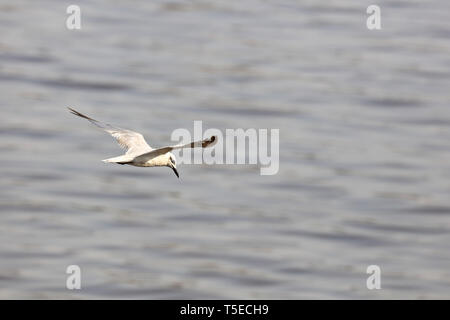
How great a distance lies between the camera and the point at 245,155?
1270 inches

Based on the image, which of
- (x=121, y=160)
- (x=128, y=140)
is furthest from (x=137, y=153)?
(x=128, y=140)

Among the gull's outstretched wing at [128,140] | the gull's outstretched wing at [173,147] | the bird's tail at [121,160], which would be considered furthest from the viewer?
the gull's outstretched wing at [128,140]

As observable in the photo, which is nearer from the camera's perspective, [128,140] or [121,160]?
[121,160]

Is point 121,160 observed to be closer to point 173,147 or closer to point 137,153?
point 137,153

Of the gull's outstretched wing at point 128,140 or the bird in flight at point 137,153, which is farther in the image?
the gull's outstretched wing at point 128,140

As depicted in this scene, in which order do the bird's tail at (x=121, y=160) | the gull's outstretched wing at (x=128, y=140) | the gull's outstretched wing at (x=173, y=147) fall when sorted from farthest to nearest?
the gull's outstretched wing at (x=128, y=140)
the bird's tail at (x=121, y=160)
the gull's outstretched wing at (x=173, y=147)

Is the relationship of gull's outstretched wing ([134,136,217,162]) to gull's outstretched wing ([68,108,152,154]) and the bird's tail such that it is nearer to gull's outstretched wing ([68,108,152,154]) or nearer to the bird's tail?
the bird's tail

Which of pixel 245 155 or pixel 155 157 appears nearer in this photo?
pixel 155 157

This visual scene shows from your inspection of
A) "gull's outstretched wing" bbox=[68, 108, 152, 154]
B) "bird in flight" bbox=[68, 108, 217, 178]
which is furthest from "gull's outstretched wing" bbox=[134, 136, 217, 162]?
"gull's outstretched wing" bbox=[68, 108, 152, 154]

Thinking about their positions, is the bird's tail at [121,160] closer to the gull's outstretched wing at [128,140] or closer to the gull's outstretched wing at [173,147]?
the gull's outstretched wing at [173,147]

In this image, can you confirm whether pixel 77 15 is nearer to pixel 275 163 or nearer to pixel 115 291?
pixel 275 163

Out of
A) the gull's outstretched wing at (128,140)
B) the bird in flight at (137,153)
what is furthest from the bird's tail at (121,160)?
the gull's outstretched wing at (128,140)
